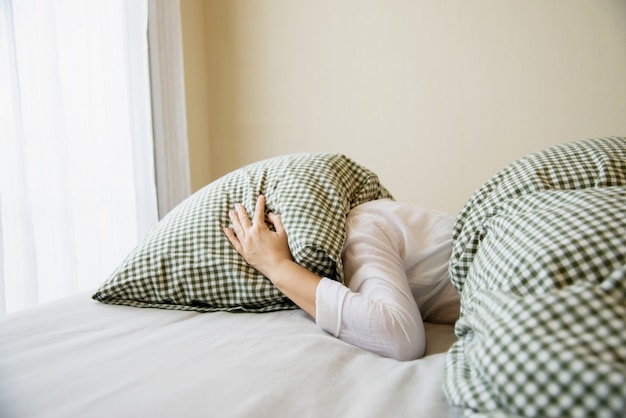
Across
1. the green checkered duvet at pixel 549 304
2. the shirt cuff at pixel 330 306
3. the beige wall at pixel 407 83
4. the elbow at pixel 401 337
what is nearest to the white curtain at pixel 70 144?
the beige wall at pixel 407 83

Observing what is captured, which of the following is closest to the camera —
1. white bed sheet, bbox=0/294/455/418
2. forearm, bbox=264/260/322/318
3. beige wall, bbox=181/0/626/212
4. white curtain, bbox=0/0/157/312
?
white bed sheet, bbox=0/294/455/418

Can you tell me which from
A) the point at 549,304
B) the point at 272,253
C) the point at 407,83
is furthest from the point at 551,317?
the point at 407,83

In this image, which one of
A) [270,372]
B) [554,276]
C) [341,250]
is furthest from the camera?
[341,250]

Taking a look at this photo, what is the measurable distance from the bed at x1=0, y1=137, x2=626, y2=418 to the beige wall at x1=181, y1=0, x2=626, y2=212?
928 millimetres

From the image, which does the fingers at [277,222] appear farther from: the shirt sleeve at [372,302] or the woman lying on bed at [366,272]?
the shirt sleeve at [372,302]

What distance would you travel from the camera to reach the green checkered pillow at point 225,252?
981 millimetres

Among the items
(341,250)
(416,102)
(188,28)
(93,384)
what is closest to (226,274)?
(341,250)

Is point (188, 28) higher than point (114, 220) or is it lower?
higher

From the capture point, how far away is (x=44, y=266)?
166cm

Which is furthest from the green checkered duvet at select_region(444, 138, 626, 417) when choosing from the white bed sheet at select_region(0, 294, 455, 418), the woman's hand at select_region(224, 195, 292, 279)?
the woman's hand at select_region(224, 195, 292, 279)

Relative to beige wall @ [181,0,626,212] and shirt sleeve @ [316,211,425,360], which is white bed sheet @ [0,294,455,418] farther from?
beige wall @ [181,0,626,212]

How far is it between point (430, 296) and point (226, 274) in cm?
43

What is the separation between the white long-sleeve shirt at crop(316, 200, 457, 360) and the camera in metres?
0.83

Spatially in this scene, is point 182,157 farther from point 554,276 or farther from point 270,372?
point 554,276
